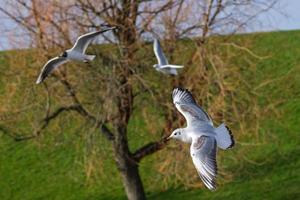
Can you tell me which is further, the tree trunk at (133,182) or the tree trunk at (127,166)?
the tree trunk at (133,182)

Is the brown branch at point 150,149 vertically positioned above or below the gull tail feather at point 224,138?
below

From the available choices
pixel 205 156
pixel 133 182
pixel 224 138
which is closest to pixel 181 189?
pixel 133 182

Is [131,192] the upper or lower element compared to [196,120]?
lower

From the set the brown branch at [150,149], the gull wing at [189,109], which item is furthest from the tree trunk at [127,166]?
the gull wing at [189,109]

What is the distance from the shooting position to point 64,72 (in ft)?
47.5

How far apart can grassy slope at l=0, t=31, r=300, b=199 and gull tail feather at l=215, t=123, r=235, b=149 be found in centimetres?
735

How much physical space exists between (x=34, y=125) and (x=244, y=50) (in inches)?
147

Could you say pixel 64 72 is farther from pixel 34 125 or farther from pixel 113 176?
pixel 113 176

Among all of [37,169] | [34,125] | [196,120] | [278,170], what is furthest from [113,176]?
[196,120]

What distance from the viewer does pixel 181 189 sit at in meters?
19.1

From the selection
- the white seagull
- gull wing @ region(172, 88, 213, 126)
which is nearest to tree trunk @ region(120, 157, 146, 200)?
gull wing @ region(172, 88, 213, 126)

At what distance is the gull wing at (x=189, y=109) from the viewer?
324 inches

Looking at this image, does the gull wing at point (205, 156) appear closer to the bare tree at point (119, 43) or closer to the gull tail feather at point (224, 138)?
the gull tail feather at point (224, 138)

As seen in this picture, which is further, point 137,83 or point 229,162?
point 229,162
